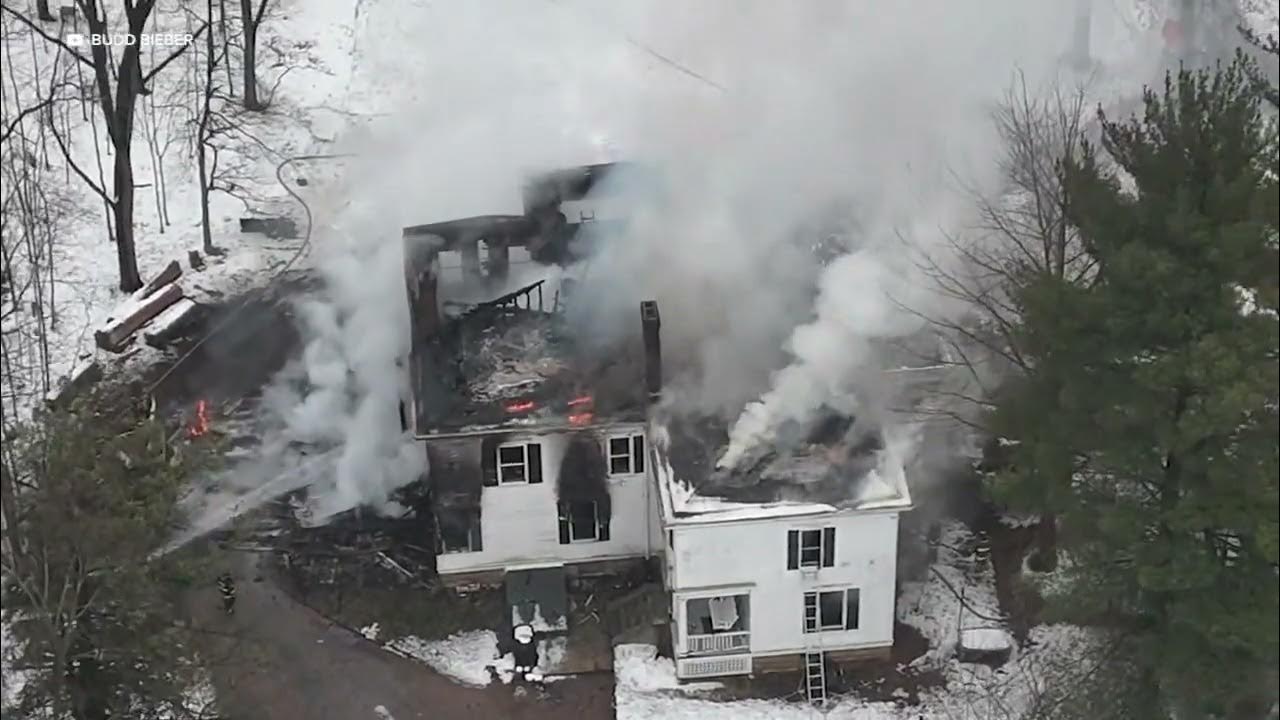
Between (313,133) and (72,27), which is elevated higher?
(72,27)

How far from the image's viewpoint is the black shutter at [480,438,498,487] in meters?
23.7

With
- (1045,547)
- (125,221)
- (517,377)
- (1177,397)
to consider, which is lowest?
(1045,547)

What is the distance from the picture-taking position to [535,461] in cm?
2398

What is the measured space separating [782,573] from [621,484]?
3126 mm

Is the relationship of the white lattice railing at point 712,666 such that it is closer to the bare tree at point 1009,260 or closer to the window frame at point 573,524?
the window frame at point 573,524

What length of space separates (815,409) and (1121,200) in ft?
20.1

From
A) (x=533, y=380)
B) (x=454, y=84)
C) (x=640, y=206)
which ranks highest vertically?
(x=454, y=84)

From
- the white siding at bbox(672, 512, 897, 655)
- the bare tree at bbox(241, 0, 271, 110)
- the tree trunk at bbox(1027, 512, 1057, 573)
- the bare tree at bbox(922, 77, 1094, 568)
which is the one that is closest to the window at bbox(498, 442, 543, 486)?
the white siding at bbox(672, 512, 897, 655)

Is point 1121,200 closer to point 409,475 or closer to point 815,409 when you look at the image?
point 815,409

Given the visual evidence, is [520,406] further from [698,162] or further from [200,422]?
[698,162]

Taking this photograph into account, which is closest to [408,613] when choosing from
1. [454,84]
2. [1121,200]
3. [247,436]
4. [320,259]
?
[247,436]

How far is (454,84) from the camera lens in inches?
1435

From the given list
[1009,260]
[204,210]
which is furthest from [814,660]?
[204,210]

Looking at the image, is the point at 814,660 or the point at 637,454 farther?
the point at 637,454
